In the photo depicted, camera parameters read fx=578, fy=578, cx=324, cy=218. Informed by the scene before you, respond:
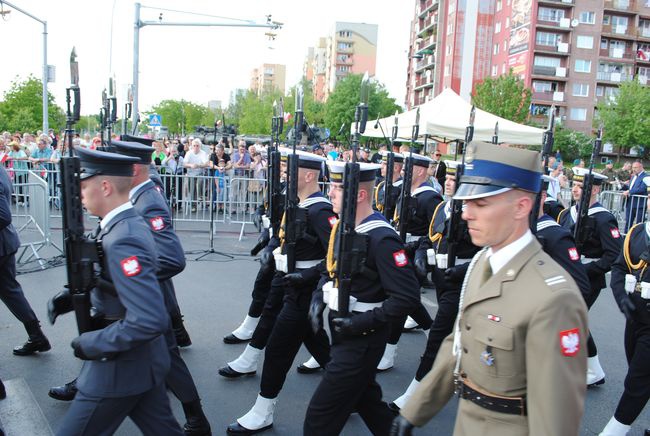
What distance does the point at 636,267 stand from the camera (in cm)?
439

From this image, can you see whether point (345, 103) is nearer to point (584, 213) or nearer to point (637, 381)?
point (584, 213)

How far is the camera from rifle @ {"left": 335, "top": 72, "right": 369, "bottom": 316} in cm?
354

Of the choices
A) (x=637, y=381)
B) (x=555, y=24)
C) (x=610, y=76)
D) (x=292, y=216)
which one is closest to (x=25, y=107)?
(x=292, y=216)

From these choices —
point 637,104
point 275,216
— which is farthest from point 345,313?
point 637,104

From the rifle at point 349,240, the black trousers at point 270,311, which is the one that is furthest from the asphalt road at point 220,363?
the rifle at point 349,240

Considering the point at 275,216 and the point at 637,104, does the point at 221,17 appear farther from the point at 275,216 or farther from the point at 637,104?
the point at 637,104

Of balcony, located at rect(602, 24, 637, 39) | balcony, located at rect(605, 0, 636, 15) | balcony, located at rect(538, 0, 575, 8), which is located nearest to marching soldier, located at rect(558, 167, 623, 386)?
balcony, located at rect(538, 0, 575, 8)

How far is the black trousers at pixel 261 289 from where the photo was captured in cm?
609

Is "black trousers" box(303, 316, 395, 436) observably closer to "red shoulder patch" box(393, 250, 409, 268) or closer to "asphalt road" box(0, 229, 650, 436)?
"red shoulder patch" box(393, 250, 409, 268)

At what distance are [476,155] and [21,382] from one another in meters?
4.50

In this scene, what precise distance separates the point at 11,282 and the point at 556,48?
2524 inches

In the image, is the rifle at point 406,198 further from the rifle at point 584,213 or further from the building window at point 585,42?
the building window at point 585,42

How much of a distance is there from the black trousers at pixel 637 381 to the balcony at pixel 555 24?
6275 centimetres

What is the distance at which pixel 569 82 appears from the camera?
201 ft
